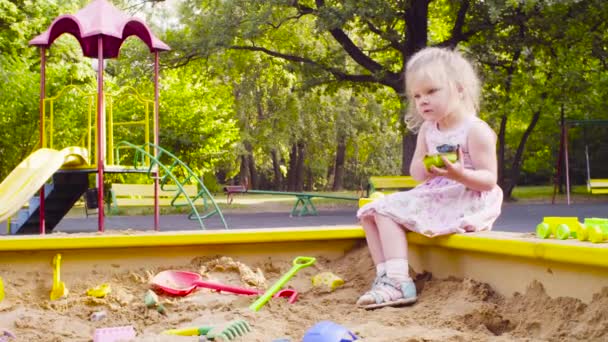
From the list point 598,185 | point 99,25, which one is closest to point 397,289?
point 99,25

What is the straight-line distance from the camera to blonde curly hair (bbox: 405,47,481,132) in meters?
2.82

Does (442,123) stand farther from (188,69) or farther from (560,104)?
(188,69)

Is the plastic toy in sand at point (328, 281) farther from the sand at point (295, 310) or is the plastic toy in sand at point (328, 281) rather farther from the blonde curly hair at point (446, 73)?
the blonde curly hair at point (446, 73)

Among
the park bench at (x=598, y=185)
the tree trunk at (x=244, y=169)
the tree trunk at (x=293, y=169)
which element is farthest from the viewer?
the tree trunk at (x=293, y=169)

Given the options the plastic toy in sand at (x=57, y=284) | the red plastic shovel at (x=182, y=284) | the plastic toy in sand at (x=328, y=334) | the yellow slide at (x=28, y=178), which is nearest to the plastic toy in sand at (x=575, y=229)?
the plastic toy in sand at (x=328, y=334)

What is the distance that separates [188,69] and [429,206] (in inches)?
569

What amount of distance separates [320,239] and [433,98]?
933 millimetres

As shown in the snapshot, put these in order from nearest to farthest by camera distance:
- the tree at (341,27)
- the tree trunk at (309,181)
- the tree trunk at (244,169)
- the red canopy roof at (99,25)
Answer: the red canopy roof at (99,25), the tree at (341,27), the tree trunk at (244,169), the tree trunk at (309,181)

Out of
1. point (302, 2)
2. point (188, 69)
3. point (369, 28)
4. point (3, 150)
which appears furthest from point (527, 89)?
point (3, 150)

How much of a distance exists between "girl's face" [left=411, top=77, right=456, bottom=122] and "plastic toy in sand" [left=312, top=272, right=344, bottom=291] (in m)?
0.79

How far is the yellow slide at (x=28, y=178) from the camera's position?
5.78 m

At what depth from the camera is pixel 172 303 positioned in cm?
271

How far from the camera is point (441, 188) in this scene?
113 inches

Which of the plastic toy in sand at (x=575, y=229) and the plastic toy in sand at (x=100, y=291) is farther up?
the plastic toy in sand at (x=575, y=229)
